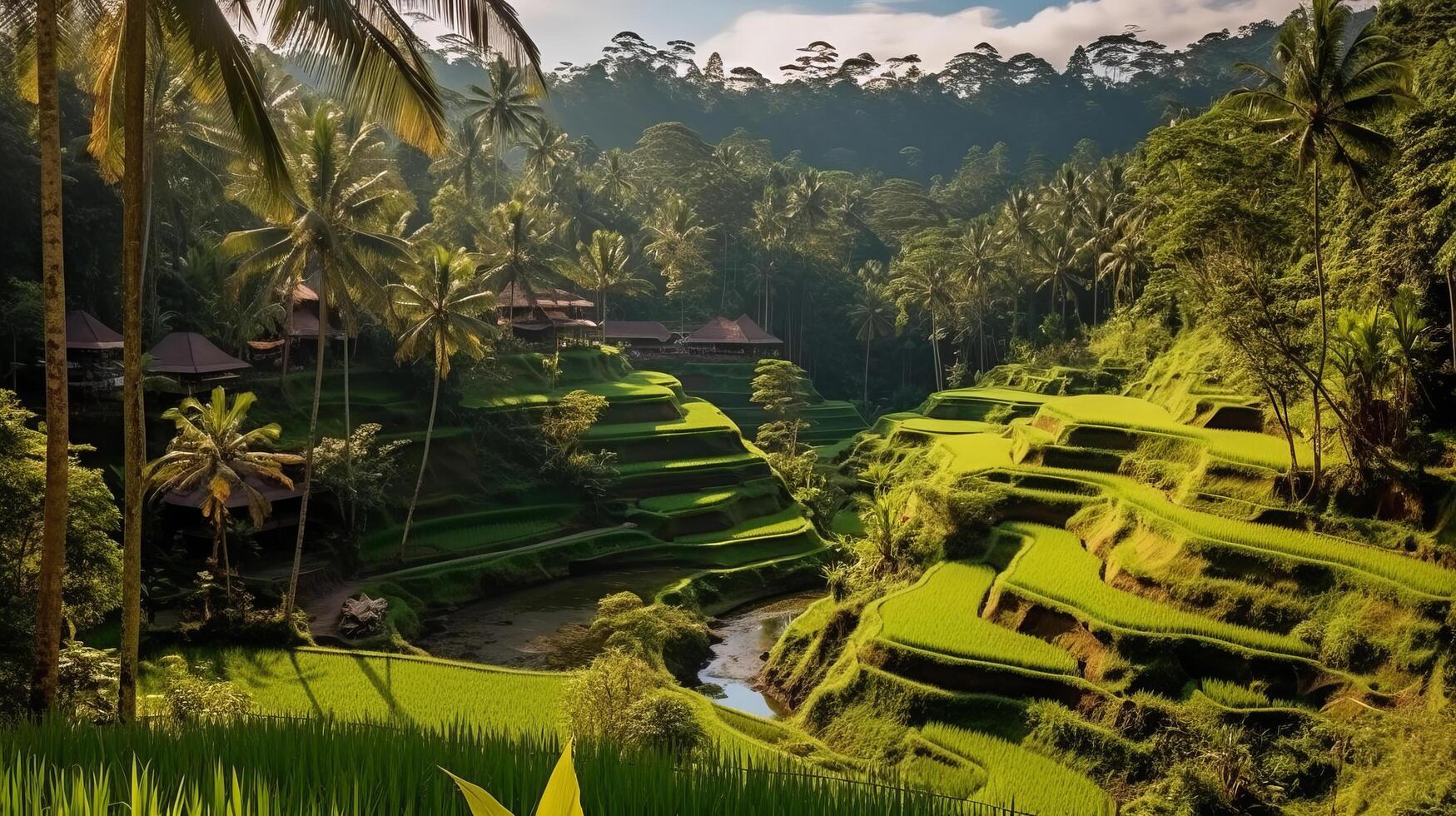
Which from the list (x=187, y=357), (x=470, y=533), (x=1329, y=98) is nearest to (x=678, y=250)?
(x=470, y=533)

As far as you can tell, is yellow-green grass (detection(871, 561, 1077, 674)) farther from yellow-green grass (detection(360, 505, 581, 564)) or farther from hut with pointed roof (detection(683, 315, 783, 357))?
hut with pointed roof (detection(683, 315, 783, 357))

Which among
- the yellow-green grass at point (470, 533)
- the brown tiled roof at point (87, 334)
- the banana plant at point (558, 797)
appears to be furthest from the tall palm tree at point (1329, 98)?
the brown tiled roof at point (87, 334)

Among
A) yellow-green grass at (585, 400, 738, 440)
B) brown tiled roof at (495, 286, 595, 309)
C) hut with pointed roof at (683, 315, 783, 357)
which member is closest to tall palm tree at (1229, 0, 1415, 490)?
yellow-green grass at (585, 400, 738, 440)

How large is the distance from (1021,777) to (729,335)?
42.6m

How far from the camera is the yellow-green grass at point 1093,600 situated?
44.0 ft

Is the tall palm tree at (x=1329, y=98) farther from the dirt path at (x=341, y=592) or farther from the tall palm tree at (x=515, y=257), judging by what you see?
the tall palm tree at (x=515, y=257)

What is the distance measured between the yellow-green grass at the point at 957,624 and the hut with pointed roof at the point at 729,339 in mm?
35207

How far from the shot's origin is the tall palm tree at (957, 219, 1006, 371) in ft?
166

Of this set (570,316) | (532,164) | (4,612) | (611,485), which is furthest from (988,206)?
(4,612)

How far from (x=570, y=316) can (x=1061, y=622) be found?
34.3 metres

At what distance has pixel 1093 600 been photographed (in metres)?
15.3

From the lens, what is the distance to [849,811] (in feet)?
17.8

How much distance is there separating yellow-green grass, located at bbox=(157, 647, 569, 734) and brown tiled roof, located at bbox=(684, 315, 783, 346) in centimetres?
3613

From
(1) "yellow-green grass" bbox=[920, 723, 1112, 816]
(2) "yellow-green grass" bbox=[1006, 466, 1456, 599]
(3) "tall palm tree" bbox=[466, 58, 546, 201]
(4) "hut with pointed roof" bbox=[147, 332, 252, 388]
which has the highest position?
(3) "tall palm tree" bbox=[466, 58, 546, 201]
